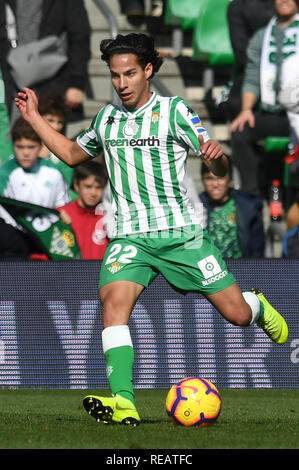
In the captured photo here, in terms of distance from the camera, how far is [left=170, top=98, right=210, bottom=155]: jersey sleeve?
5.91m

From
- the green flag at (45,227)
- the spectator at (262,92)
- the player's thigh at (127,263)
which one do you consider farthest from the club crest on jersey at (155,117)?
the spectator at (262,92)

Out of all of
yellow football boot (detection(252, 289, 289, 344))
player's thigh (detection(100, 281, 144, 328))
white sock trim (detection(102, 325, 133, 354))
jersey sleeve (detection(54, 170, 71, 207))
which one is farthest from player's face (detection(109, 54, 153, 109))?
jersey sleeve (detection(54, 170, 71, 207))

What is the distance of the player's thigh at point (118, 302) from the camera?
5820 mm

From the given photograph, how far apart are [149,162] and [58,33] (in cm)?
450

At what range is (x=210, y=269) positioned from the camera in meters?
6.13

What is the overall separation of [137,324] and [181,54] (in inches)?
189

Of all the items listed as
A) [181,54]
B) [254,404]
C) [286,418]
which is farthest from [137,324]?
[181,54]

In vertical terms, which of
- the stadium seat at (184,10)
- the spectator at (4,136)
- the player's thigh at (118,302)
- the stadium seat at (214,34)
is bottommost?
the player's thigh at (118,302)

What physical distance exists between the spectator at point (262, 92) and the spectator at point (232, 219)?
88 cm

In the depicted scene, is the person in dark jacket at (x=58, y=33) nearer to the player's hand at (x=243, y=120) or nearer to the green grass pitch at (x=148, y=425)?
the player's hand at (x=243, y=120)

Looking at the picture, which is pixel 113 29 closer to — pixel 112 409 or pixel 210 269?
pixel 210 269

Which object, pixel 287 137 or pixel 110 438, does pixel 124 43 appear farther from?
pixel 287 137

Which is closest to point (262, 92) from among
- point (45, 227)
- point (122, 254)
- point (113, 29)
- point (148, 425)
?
point (113, 29)

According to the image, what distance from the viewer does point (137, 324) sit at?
8.21 meters
